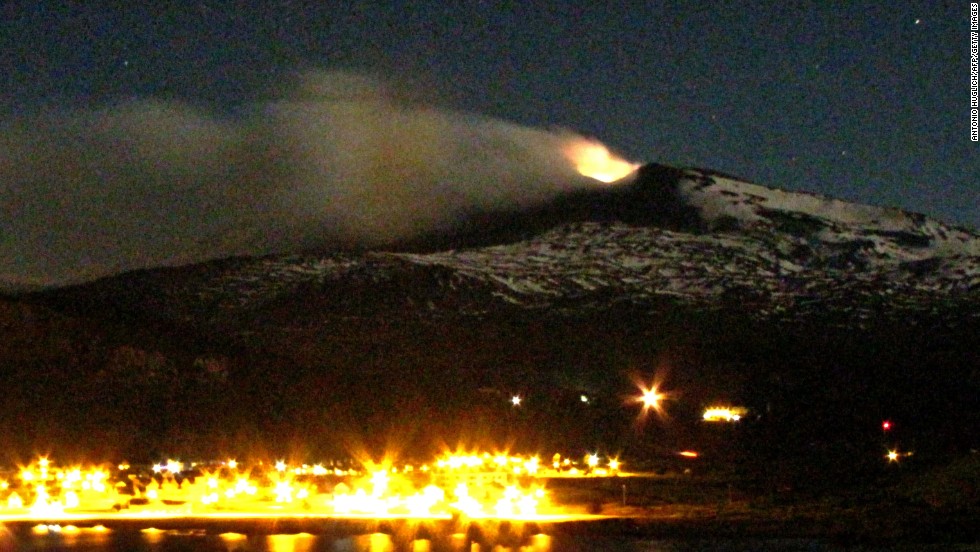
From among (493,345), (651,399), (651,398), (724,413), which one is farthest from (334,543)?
(493,345)

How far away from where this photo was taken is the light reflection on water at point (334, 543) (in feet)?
112

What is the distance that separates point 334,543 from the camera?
1398 inches

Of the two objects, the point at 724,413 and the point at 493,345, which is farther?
the point at 493,345

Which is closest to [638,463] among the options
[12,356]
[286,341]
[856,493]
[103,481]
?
[856,493]

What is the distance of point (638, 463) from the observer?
70312 mm

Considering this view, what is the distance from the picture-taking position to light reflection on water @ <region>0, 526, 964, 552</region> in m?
34.2

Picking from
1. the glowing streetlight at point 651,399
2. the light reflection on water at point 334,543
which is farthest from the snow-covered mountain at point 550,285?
the light reflection on water at point 334,543

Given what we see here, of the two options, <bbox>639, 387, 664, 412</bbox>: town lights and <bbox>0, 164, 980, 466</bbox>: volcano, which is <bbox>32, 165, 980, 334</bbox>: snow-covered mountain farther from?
<bbox>639, 387, 664, 412</bbox>: town lights

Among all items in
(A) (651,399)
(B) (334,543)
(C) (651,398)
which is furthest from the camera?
(C) (651,398)

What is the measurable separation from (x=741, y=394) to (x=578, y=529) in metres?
75.7

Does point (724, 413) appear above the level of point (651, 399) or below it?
below

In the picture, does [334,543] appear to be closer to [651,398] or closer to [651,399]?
[651,399]

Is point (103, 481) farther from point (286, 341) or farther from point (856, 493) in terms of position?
point (286, 341)

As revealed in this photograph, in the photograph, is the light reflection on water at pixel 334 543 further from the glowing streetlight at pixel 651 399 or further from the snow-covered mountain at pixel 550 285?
the snow-covered mountain at pixel 550 285
